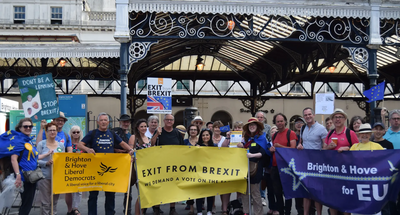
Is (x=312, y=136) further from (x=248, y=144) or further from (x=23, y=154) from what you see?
(x=23, y=154)

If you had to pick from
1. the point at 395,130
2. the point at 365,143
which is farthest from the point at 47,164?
the point at 395,130

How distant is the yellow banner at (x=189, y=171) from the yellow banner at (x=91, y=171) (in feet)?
1.11

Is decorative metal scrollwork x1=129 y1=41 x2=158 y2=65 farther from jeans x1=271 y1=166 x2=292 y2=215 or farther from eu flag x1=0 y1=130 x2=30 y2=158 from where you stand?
→ jeans x1=271 y1=166 x2=292 y2=215

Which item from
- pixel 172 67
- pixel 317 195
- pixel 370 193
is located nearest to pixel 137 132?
pixel 317 195

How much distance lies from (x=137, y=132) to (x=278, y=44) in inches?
369

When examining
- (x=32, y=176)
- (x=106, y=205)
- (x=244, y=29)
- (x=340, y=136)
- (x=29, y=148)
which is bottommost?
(x=106, y=205)

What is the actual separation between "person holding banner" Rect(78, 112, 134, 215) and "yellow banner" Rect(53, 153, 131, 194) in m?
0.12

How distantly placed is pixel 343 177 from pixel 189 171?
2.55 meters

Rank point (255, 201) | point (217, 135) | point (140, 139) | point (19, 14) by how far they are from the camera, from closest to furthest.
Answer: point (255, 201), point (140, 139), point (217, 135), point (19, 14)

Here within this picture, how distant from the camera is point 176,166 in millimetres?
7703

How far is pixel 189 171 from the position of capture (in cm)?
771

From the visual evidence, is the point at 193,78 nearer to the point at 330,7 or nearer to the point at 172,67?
the point at 172,67

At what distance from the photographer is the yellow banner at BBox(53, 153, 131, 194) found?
7633 mm

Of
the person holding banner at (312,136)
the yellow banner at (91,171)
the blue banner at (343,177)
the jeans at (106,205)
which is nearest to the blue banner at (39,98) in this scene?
the yellow banner at (91,171)
